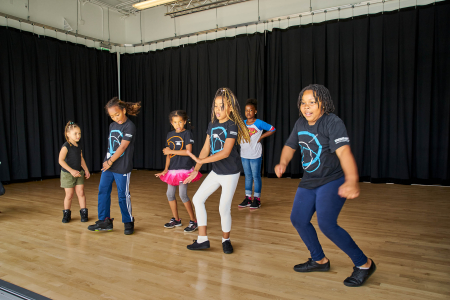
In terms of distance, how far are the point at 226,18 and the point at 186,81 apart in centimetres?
168

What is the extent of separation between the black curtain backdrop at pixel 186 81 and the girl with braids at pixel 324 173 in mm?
4928

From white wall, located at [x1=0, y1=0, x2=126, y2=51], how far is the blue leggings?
6745mm

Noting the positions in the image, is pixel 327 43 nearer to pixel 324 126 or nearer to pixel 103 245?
pixel 324 126

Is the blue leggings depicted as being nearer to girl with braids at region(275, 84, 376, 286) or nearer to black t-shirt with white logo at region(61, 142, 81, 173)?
girl with braids at region(275, 84, 376, 286)

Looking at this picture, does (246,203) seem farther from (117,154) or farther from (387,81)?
(387,81)

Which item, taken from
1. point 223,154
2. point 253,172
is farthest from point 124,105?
point 253,172

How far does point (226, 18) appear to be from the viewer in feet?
23.8

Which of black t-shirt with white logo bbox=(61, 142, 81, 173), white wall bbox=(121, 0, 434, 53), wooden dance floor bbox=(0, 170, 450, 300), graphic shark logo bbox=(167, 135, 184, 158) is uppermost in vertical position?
white wall bbox=(121, 0, 434, 53)

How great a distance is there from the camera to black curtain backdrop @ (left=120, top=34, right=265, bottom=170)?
6.94 meters

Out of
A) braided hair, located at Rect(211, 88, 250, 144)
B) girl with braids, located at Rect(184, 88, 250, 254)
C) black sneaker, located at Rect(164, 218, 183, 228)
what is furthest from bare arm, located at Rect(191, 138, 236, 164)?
black sneaker, located at Rect(164, 218, 183, 228)

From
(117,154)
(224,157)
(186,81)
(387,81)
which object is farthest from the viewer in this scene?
(186,81)

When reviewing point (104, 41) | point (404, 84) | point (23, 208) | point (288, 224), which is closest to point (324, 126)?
point (288, 224)

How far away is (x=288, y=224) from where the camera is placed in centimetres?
321

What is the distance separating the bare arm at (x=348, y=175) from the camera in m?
1.59
